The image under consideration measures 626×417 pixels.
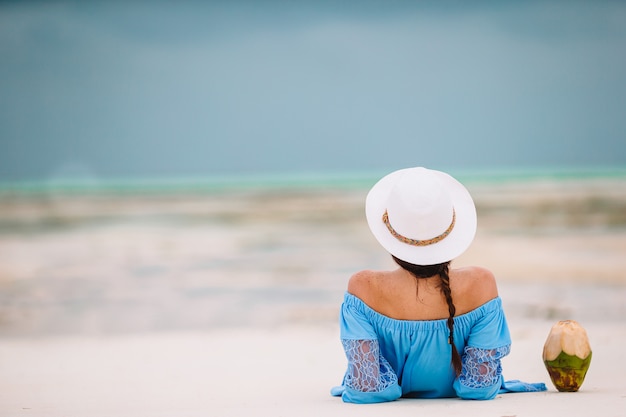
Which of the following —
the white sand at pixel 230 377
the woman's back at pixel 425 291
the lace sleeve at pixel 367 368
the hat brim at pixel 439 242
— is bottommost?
the white sand at pixel 230 377

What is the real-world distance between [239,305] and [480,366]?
3025 millimetres

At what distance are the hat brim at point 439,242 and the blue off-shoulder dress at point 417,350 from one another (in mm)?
164

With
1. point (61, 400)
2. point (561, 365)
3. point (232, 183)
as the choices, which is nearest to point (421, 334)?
point (561, 365)

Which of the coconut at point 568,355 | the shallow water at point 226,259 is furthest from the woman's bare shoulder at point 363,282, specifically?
the shallow water at point 226,259

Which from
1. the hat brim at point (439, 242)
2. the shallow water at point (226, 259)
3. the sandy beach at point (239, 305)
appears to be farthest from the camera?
the shallow water at point (226, 259)

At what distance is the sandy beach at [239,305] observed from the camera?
89.6 inches

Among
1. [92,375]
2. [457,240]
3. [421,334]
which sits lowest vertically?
[92,375]

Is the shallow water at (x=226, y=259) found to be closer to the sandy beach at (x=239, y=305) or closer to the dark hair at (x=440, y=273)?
the sandy beach at (x=239, y=305)

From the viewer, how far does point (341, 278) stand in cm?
589

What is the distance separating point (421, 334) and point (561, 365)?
390mm

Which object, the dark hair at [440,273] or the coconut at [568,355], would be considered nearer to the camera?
the dark hair at [440,273]

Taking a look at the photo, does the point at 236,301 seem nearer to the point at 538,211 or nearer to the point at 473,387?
the point at 473,387

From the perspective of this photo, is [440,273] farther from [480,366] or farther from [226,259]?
[226,259]

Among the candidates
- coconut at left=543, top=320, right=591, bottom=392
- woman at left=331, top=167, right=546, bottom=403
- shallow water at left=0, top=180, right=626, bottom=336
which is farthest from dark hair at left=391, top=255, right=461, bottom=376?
shallow water at left=0, top=180, right=626, bottom=336
